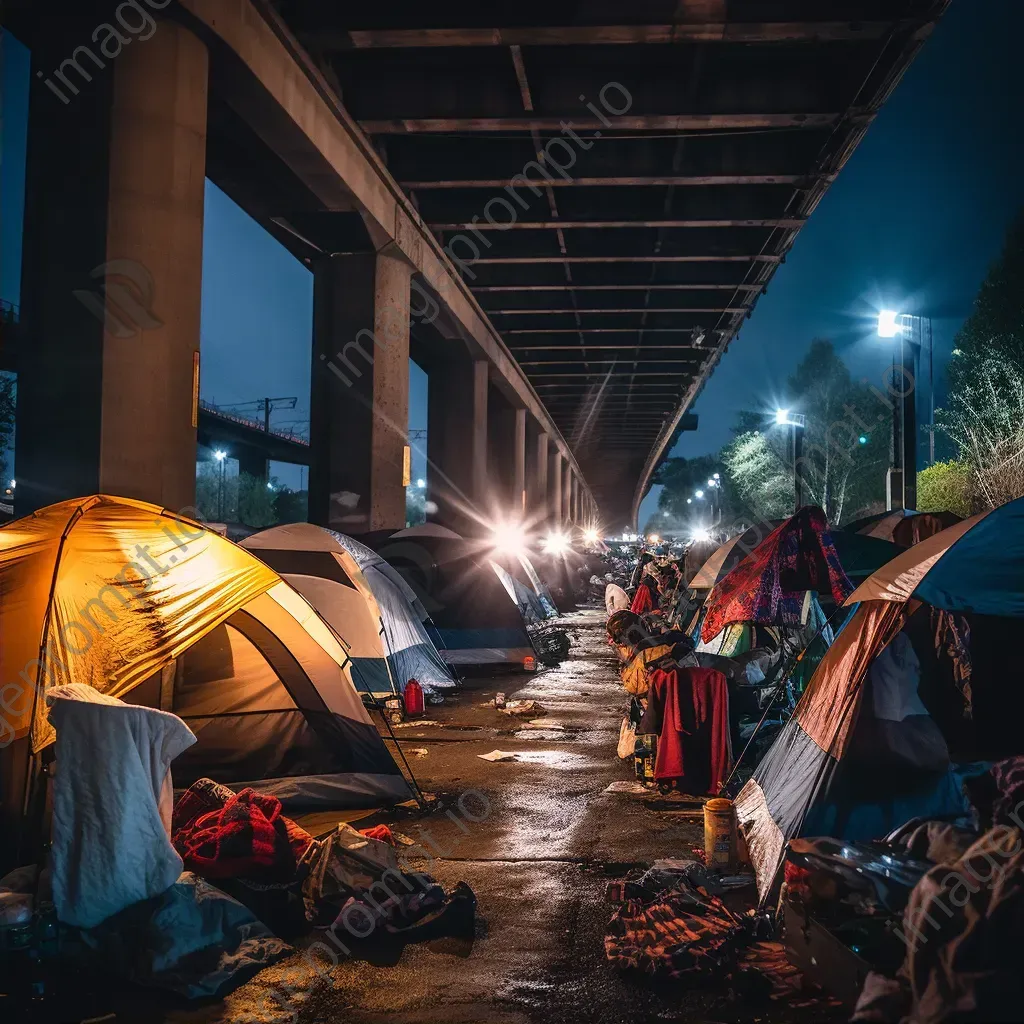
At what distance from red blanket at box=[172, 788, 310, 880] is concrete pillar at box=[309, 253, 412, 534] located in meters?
10.4

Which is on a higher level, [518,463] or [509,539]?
[518,463]

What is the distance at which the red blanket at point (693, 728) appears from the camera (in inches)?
312

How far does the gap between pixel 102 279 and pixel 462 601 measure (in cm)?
935

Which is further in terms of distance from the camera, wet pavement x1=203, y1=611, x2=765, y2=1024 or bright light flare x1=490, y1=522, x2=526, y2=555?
bright light flare x1=490, y1=522, x2=526, y2=555

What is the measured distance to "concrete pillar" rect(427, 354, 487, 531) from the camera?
2444 cm

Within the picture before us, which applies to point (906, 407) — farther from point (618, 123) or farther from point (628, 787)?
point (628, 787)

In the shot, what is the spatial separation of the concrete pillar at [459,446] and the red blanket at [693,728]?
16.4m

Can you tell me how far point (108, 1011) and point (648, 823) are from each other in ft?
13.8

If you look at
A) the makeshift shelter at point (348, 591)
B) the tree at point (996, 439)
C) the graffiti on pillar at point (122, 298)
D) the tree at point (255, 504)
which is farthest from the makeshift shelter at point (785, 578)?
the tree at point (255, 504)

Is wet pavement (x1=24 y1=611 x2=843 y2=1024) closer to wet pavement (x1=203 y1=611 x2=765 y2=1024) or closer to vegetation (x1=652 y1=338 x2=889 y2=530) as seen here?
wet pavement (x1=203 y1=611 x2=765 y2=1024)

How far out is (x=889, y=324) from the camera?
1864 centimetres

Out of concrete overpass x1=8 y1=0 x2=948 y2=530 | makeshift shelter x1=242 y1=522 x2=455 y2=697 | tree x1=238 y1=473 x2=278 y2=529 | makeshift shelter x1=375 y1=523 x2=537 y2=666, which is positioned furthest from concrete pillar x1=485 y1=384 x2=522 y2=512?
tree x1=238 y1=473 x2=278 y2=529

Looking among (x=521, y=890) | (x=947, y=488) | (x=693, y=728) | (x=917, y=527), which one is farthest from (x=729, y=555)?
(x=947, y=488)

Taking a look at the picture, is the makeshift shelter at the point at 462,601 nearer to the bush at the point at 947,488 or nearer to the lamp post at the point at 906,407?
the lamp post at the point at 906,407
